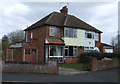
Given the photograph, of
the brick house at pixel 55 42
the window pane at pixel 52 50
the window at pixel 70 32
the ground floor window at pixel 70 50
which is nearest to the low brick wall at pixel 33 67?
the brick house at pixel 55 42

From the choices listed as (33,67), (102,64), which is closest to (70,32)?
(102,64)

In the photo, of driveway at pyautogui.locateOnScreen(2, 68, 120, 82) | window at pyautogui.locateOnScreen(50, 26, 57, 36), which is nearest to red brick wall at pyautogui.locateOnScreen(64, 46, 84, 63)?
window at pyautogui.locateOnScreen(50, 26, 57, 36)

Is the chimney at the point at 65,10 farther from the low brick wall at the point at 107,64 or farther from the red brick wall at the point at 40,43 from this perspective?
the low brick wall at the point at 107,64

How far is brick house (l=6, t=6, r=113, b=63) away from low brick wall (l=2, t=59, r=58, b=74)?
6.77m

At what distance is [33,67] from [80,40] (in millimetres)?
12264

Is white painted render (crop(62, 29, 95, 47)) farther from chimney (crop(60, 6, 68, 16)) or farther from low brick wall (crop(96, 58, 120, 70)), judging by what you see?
low brick wall (crop(96, 58, 120, 70))

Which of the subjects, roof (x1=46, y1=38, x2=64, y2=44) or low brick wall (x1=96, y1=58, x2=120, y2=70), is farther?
roof (x1=46, y1=38, x2=64, y2=44)

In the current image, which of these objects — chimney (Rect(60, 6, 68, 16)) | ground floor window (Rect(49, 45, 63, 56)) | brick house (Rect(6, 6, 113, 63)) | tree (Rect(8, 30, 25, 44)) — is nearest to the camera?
brick house (Rect(6, 6, 113, 63))

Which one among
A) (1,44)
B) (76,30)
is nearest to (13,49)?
(76,30)

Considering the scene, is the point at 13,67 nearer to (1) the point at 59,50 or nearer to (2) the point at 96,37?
(1) the point at 59,50

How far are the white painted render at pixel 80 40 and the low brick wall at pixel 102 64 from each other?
681cm

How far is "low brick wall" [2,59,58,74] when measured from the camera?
35.2ft

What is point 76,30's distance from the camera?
21.3 metres

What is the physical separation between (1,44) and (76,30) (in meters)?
18.7
